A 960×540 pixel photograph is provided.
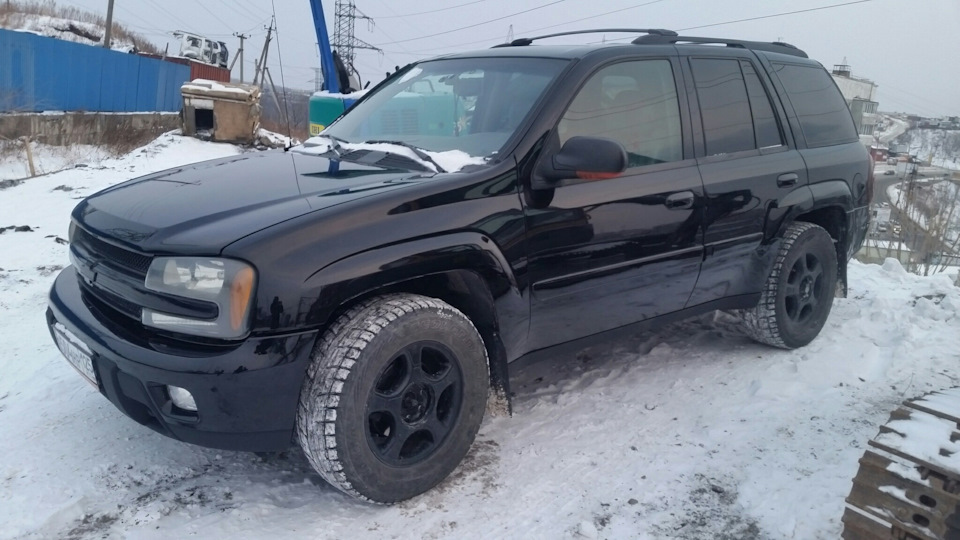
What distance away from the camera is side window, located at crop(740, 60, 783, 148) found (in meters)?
4.07

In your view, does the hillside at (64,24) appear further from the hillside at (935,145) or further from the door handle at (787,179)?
the hillside at (935,145)

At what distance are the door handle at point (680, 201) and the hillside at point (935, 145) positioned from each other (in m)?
32.0

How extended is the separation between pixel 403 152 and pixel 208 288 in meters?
1.22

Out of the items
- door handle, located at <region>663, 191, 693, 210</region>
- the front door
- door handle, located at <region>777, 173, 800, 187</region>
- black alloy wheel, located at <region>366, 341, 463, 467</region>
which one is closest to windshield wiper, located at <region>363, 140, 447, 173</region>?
the front door

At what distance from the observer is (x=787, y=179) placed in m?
4.11

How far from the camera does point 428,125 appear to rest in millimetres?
3457

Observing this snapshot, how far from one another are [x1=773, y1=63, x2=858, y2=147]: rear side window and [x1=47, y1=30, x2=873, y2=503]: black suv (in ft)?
0.20

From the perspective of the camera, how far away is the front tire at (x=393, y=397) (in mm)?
2447

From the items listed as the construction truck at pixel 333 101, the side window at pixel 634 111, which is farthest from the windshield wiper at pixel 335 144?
the construction truck at pixel 333 101

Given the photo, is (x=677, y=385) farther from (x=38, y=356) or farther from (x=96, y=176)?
(x=96, y=176)

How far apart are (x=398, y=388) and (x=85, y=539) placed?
3.88 ft

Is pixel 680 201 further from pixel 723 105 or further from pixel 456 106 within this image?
pixel 456 106

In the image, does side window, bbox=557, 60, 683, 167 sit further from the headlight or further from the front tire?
the headlight

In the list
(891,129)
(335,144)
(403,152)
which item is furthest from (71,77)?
(891,129)
